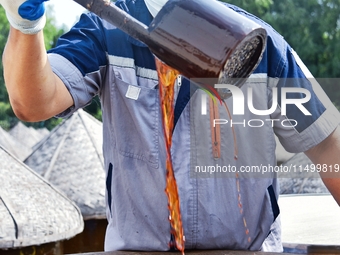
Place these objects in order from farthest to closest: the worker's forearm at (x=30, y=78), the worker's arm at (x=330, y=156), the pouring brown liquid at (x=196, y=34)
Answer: the worker's arm at (x=330, y=156)
the worker's forearm at (x=30, y=78)
the pouring brown liquid at (x=196, y=34)

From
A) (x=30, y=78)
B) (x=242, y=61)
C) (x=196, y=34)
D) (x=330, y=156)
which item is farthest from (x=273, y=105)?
(x=30, y=78)

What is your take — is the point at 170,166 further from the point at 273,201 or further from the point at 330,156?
the point at 330,156

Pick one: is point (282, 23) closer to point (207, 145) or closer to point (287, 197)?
point (287, 197)

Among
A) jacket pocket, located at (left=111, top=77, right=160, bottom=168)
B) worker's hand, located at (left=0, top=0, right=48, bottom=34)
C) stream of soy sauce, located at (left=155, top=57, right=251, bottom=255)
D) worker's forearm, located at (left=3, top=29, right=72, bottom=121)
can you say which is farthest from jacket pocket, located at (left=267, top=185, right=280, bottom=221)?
worker's hand, located at (left=0, top=0, right=48, bottom=34)

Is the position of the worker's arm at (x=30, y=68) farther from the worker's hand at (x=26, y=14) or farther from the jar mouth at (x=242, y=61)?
the jar mouth at (x=242, y=61)

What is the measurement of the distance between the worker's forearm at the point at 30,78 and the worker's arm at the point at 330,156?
85cm

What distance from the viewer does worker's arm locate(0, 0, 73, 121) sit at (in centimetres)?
129

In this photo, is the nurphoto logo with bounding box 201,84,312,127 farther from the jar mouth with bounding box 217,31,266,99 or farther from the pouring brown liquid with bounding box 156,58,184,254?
the jar mouth with bounding box 217,31,266,99

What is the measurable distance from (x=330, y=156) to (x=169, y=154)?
52 cm

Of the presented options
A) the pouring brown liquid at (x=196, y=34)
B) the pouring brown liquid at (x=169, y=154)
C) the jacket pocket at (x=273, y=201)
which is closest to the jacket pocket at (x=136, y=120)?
the pouring brown liquid at (x=169, y=154)

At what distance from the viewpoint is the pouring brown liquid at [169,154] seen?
167 centimetres

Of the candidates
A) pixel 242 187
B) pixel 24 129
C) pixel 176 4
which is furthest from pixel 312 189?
pixel 24 129

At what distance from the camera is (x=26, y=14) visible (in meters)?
1.27

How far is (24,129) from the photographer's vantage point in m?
8.63
